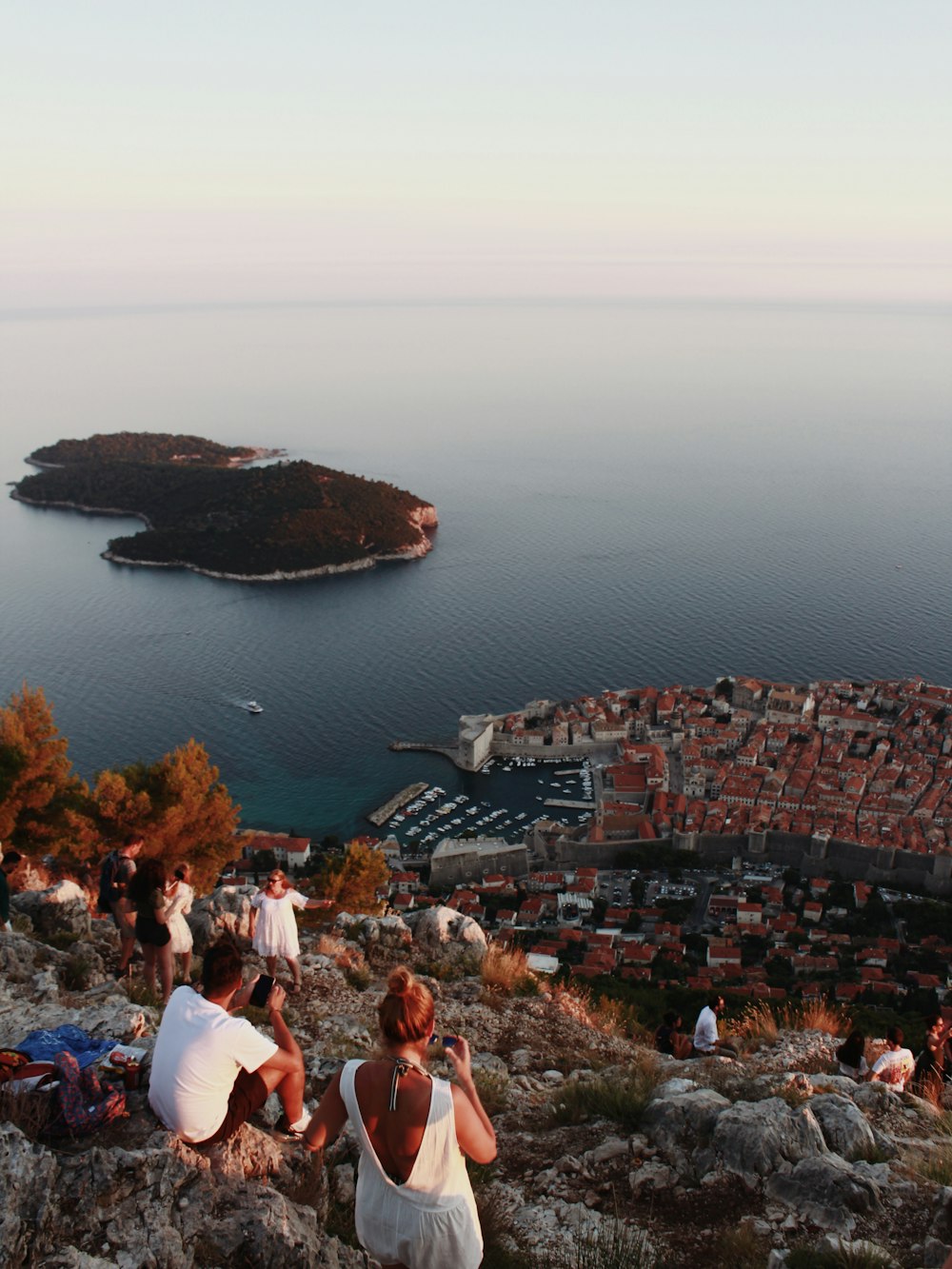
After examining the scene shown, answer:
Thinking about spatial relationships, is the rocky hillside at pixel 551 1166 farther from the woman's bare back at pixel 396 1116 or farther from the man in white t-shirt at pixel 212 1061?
the woman's bare back at pixel 396 1116

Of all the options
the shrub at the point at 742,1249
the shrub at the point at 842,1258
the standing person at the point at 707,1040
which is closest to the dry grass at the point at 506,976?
the standing person at the point at 707,1040

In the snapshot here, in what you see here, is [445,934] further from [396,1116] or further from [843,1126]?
[396,1116]

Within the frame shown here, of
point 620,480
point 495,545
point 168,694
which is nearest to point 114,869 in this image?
point 168,694

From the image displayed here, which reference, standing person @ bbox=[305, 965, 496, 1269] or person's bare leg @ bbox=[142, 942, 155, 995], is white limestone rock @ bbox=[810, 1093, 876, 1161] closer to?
standing person @ bbox=[305, 965, 496, 1269]

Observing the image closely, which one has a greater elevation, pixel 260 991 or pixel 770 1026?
pixel 260 991

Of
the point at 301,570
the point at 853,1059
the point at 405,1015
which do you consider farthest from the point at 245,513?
the point at 405,1015

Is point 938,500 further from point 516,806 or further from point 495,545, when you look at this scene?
point 516,806
